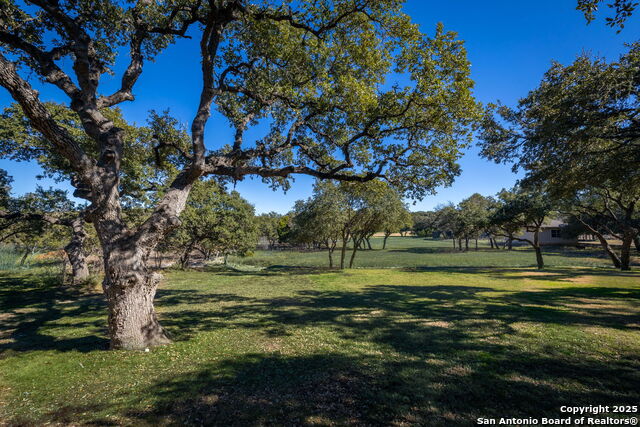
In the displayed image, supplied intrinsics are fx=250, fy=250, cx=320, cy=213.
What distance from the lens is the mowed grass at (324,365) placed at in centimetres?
462

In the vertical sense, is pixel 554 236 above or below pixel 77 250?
below

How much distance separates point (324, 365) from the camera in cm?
647

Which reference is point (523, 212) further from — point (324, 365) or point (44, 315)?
point (44, 315)

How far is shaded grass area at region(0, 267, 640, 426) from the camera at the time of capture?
4.63 meters

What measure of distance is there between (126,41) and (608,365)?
18.1 metres

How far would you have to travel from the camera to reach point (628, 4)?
19.5ft

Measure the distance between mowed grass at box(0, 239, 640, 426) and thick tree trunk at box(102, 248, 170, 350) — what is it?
475mm

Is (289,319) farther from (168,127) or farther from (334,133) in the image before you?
(168,127)

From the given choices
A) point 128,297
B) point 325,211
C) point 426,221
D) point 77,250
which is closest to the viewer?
point 128,297

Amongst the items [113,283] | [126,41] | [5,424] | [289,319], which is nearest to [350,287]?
[289,319]

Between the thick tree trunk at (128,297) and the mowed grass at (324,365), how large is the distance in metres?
0.47

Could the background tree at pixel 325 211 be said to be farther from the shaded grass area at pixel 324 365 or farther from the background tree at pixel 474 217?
the background tree at pixel 474 217

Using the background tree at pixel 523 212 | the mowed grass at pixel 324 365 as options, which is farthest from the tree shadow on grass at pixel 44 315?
the background tree at pixel 523 212

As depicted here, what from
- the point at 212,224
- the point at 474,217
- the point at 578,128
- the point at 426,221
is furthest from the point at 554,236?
the point at 212,224
